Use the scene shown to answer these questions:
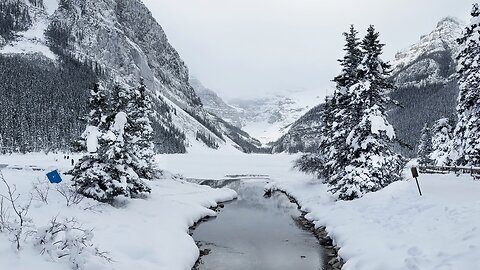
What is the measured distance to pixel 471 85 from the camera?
79.0 feet

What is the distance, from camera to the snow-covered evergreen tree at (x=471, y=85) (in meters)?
23.8

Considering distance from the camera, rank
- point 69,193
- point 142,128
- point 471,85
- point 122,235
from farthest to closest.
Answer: point 142,128 < point 471,85 < point 69,193 < point 122,235

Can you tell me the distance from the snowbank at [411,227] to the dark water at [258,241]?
1.84 m

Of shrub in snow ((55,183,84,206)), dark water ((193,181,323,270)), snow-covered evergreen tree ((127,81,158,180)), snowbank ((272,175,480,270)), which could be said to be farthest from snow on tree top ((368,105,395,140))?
snow-covered evergreen tree ((127,81,158,180))

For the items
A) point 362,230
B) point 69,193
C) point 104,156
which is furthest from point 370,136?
point 69,193

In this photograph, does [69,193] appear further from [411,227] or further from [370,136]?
[370,136]

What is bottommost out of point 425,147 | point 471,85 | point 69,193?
point 69,193

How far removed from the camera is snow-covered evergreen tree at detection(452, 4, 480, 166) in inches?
935

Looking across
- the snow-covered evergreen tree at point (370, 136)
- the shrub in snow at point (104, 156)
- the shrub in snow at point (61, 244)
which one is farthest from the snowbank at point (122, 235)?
the snow-covered evergreen tree at point (370, 136)

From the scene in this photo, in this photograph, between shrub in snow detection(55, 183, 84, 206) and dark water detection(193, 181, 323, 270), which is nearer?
shrub in snow detection(55, 183, 84, 206)

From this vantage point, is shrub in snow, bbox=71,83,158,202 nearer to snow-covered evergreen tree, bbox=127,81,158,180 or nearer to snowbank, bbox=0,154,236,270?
snowbank, bbox=0,154,236,270

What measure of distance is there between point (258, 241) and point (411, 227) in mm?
9623

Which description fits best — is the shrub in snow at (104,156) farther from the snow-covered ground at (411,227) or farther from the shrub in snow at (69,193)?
the snow-covered ground at (411,227)

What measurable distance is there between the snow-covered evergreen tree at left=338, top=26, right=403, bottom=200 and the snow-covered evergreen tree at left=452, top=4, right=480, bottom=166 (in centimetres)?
475
